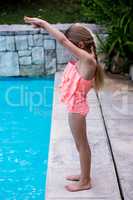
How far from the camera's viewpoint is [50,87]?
8.70 metres

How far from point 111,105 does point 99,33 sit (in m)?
2.66

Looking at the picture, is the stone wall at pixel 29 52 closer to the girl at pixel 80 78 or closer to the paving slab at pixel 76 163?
the paving slab at pixel 76 163

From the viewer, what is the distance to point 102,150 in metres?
5.04

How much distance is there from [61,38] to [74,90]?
1.37ft

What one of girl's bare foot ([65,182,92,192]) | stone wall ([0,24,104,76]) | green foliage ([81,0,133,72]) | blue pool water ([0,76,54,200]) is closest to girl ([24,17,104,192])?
girl's bare foot ([65,182,92,192])

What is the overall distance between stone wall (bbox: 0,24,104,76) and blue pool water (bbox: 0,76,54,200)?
17 cm

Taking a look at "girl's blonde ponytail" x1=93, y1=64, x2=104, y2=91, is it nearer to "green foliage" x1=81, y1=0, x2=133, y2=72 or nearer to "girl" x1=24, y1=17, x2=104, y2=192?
"girl" x1=24, y1=17, x2=104, y2=192

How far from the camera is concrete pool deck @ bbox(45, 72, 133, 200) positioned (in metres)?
4.13

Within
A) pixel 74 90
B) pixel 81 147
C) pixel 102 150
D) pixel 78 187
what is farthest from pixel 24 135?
pixel 74 90

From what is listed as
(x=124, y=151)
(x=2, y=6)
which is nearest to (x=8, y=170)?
(x=124, y=151)

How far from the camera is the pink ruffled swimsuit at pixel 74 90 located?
3.80 meters

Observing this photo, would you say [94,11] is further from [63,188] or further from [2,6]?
[63,188]

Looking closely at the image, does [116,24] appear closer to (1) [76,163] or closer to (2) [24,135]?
(2) [24,135]

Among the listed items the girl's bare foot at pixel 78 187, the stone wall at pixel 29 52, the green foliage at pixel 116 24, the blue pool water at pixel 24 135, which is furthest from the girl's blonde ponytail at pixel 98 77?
the stone wall at pixel 29 52
